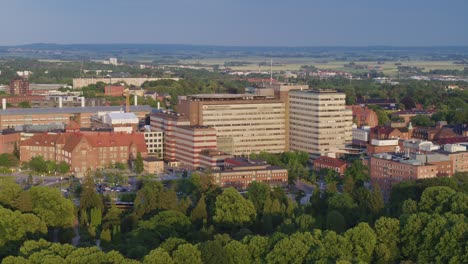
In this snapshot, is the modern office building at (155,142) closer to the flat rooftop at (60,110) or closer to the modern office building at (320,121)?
the modern office building at (320,121)

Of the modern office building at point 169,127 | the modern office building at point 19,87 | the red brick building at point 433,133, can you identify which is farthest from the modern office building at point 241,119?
the modern office building at point 19,87

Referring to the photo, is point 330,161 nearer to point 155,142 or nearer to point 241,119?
point 241,119

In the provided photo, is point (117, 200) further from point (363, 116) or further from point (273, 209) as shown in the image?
point (363, 116)

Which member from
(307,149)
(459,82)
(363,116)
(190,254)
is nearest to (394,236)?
(190,254)

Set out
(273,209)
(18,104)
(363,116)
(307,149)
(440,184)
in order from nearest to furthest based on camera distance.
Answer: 1. (273,209)
2. (440,184)
3. (307,149)
4. (363,116)
5. (18,104)

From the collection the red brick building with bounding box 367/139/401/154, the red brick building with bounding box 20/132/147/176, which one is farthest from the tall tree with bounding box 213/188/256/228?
the red brick building with bounding box 367/139/401/154

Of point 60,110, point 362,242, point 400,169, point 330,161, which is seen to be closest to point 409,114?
point 330,161
